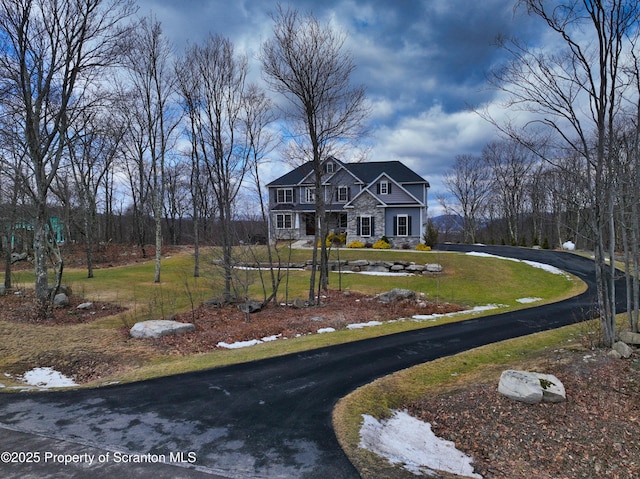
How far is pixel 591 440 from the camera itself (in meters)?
5.14

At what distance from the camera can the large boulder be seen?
5957mm

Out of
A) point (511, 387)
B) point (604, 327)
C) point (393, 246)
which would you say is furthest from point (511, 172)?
point (511, 387)

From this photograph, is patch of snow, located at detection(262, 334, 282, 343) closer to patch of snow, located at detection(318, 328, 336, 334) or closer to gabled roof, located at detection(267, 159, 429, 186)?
patch of snow, located at detection(318, 328, 336, 334)

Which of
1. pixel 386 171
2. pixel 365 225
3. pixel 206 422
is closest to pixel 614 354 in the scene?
pixel 206 422

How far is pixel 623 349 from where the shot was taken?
7613mm

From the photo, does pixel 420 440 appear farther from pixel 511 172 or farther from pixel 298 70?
pixel 511 172

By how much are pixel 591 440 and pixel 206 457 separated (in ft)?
17.2

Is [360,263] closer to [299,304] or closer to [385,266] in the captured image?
[385,266]

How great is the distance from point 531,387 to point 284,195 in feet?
103

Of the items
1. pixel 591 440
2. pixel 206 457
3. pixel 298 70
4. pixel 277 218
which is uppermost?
pixel 298 70

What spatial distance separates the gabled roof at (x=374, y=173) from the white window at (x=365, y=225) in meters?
4.31

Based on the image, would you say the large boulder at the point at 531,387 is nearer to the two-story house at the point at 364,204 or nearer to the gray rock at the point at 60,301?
the gray rock at the point at 60,301

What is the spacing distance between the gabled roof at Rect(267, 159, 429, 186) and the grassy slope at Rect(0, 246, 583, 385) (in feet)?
29.5

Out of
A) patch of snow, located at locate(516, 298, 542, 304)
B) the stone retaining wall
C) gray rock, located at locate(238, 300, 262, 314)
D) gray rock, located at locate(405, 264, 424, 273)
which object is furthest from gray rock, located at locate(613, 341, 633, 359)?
gray rock, located at locate(405, 264, 424, 273)
